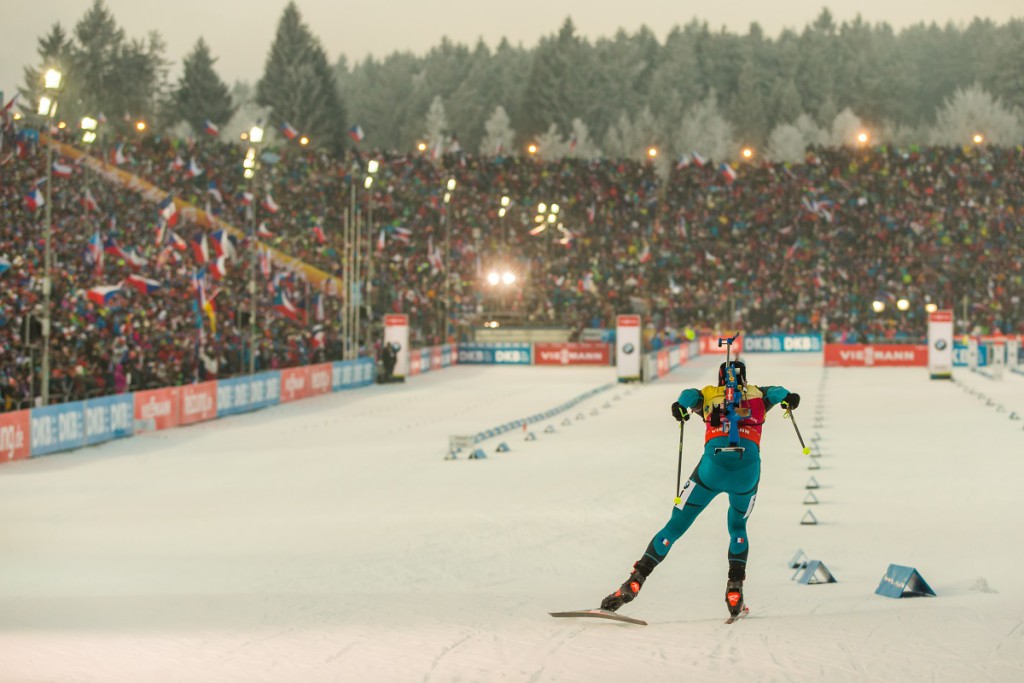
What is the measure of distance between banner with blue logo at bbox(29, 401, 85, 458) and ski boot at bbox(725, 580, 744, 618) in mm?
17972

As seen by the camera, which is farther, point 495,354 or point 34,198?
point 495,354

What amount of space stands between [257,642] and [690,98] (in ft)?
577

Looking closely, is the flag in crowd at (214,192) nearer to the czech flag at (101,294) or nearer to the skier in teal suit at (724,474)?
the czech flag at (101,294)

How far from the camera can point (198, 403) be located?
33719mm

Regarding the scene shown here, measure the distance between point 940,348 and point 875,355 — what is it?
36.7 feet

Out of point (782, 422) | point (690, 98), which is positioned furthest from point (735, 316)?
point (690, 98)

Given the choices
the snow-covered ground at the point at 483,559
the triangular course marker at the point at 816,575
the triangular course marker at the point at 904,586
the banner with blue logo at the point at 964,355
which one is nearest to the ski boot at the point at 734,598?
the snow-covered ground at the point at 483,559

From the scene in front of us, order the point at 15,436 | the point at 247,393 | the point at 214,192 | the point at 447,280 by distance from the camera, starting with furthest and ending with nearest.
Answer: the point at 447,280, the point at 214,192, the point at 247,393, the point at 15,436

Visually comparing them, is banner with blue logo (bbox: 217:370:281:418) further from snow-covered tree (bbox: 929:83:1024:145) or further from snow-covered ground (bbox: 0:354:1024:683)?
snow-covered tree (bbox: 929:83:1024:145)

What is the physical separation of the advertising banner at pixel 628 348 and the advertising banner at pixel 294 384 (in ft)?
38.4

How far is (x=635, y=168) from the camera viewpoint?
80.4 metres

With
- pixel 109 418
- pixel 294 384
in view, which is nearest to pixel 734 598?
pixel 109 418

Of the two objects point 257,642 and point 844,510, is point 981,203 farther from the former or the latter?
point 257,642

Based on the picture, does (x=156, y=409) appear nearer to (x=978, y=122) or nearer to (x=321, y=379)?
(x=321, y=379)
